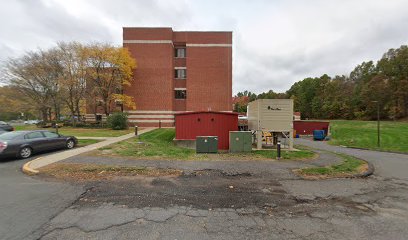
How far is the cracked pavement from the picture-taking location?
146 inches

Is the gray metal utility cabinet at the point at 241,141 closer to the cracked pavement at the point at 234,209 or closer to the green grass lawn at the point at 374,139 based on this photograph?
the cracked pavement at the point at 234,209

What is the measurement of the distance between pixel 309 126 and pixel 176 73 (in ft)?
73.5

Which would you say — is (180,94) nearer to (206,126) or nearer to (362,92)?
(206,126)

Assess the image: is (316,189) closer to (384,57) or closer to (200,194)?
(200,194)

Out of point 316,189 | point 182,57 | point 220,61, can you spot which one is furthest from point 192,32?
point 316,189

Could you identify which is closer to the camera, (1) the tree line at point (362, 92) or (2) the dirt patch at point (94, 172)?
(2) the dirt patch at point (94, 172)

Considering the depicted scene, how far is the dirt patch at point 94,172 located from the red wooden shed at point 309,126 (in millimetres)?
28061

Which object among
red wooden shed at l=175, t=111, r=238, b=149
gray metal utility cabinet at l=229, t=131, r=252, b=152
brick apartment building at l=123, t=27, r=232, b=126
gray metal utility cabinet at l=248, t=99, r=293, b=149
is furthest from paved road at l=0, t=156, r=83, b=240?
brick apartment building at l=123, t=27, r=232, b=126

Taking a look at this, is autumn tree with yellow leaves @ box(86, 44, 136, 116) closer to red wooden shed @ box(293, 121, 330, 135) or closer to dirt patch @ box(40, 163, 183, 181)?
dirt patch @ box(40, 163, 183, 181)

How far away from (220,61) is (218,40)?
3.45m

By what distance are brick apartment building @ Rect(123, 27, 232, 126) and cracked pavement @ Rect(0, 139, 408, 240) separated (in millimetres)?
25921

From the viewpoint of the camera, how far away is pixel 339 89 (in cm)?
6756

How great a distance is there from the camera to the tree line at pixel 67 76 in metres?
27.0

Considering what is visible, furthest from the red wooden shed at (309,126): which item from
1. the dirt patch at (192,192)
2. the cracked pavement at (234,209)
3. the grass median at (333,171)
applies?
the dirt patch at (192,192)
